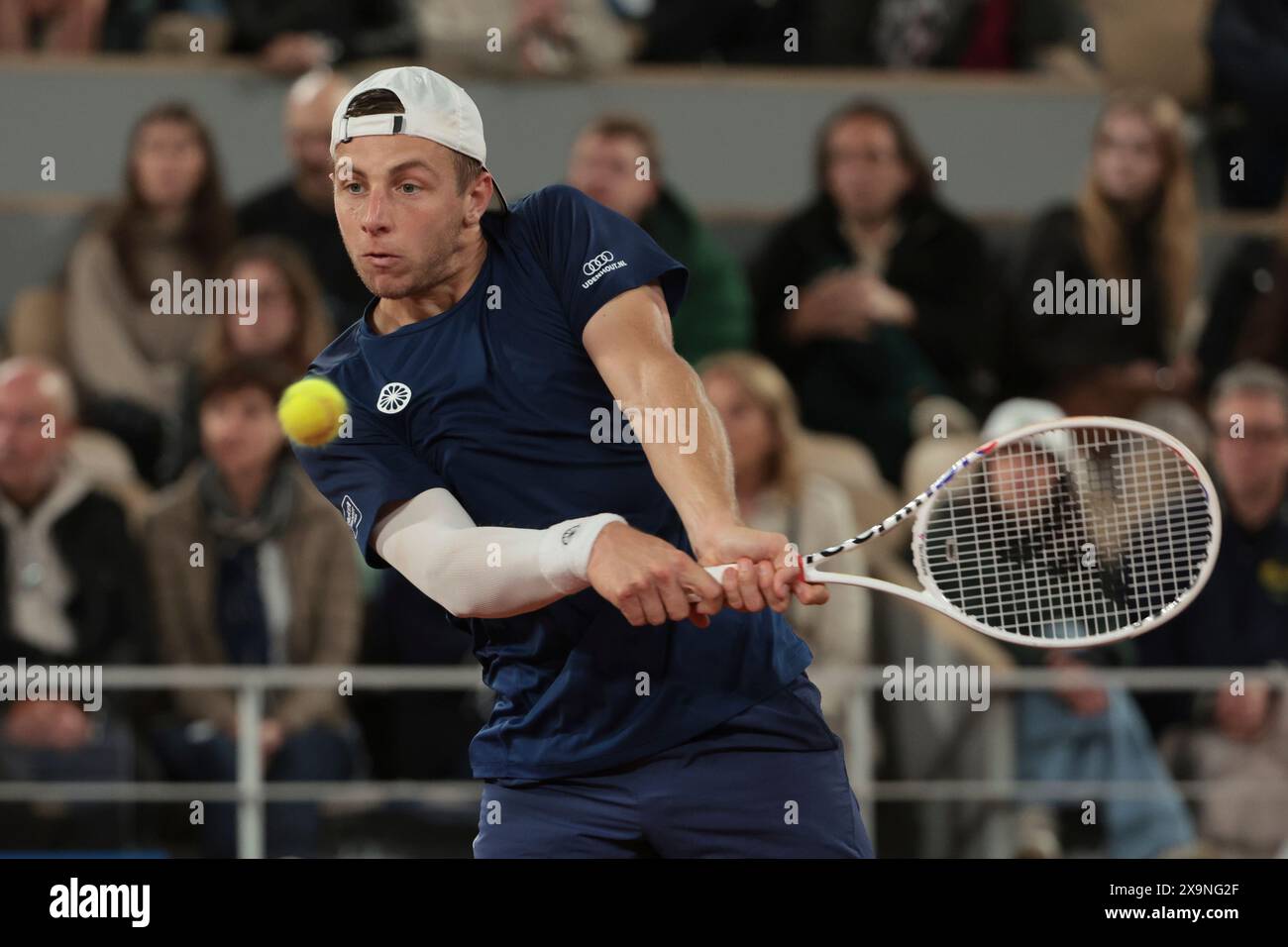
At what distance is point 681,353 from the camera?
698 centimetres

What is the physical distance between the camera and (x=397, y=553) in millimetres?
3691

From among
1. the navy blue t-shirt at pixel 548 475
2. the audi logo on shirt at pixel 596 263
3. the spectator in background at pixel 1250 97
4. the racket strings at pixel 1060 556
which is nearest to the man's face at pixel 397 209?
the navy blue t-shirt at pixel 548 475

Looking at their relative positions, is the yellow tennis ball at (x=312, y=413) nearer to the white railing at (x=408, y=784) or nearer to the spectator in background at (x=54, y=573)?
the white railing at (x=408, y=784)

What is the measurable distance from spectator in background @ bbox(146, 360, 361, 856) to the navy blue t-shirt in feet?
8.55

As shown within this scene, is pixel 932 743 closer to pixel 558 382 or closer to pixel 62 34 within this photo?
pixel 558 382

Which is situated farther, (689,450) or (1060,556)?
(1060,556)

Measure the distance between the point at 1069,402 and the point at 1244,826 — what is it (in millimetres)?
1479

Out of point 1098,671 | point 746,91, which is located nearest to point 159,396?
point 746,91

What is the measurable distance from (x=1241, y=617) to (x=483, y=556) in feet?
12.4

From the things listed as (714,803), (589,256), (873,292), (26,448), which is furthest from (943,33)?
(714,803)

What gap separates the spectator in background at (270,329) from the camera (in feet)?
21.4

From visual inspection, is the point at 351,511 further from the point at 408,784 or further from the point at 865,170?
the point at 865,170

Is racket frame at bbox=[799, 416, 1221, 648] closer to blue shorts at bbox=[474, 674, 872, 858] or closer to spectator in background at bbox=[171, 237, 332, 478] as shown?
blue shorts at bbox=[474, 674, 872, 858]

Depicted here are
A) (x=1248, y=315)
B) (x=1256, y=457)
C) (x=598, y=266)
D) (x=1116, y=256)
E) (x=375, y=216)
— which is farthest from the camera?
(x=1248, y=315)
